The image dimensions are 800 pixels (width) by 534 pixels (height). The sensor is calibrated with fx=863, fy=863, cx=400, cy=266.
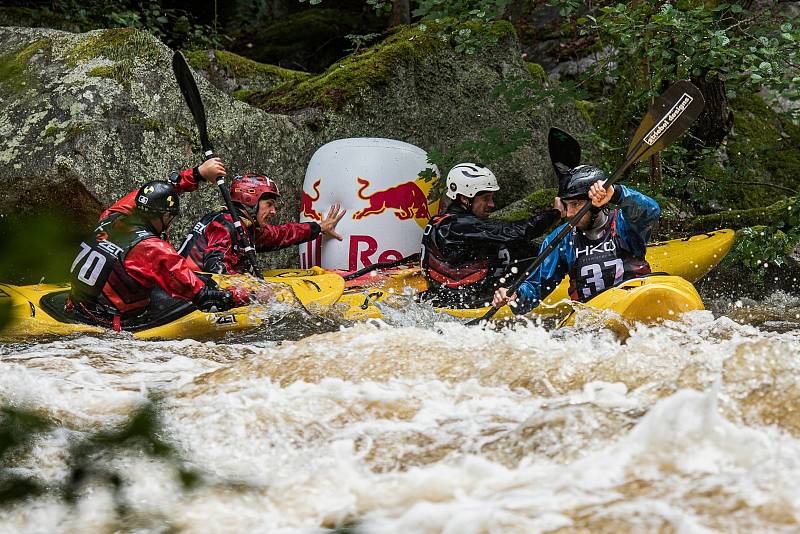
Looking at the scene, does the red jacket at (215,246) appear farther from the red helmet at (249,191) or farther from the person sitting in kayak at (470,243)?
the person sitting in kayak at (470,243)

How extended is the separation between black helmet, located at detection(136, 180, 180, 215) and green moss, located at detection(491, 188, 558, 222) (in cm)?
274

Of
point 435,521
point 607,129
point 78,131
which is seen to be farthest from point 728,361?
point 607,129

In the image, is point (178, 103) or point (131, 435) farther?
point (178, 103)

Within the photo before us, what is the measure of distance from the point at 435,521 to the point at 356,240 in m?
4.97

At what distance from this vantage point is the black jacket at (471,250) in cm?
540

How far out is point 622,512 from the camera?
142cm

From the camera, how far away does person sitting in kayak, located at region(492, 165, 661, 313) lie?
4.44m

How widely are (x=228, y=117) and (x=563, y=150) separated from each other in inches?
101

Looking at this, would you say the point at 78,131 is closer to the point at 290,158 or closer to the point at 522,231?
the point at 290,158

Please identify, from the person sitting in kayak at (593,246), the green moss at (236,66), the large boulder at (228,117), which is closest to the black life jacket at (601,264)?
the person sitting in kayak at (593,246)

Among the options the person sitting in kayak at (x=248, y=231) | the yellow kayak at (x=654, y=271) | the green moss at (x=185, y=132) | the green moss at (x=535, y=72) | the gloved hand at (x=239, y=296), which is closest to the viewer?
the gloved hand at (x=239, y=296)

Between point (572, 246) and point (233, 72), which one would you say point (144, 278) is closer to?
point (572, 246)

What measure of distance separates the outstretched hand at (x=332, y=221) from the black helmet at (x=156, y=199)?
1.88 meters

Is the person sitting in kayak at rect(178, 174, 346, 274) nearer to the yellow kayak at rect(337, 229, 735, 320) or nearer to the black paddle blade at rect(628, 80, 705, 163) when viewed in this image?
the yellow kayak at rect(337, 229, 735, 320)
